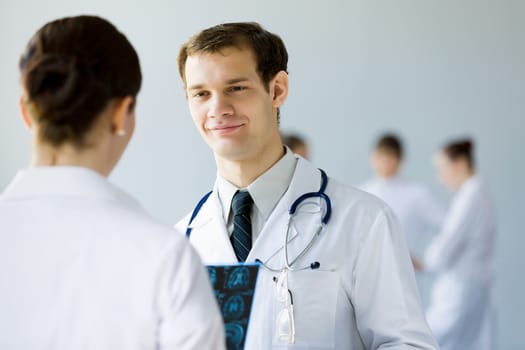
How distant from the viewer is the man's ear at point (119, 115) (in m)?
1.18

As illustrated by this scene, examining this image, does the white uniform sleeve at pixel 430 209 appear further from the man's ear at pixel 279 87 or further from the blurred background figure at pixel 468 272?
the man's ear at pixel 279 87

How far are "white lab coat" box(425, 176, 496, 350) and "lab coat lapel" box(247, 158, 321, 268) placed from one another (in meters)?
3.13

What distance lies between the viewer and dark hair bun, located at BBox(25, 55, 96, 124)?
1.13m

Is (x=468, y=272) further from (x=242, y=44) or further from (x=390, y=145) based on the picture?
(x=242, y=44)

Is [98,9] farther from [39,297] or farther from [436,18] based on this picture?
[39,297]

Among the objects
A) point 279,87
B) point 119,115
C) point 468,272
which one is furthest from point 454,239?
point 119,115

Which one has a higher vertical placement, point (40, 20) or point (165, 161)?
point (40, 20)

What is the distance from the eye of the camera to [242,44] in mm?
1866

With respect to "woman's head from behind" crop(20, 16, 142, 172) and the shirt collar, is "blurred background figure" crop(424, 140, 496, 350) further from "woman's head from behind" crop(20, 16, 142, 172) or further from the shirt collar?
"woman's head from behind" crop(20, 16, 142, 172)

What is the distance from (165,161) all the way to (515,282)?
253 centimetres

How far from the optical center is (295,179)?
188 cm

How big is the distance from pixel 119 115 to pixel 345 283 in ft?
2.44

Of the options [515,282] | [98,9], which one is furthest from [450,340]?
[98,9]

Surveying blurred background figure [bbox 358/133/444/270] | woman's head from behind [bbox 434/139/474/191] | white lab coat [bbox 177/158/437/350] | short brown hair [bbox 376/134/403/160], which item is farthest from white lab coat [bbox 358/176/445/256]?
white lab coat [bbox 177/158/437/350]
